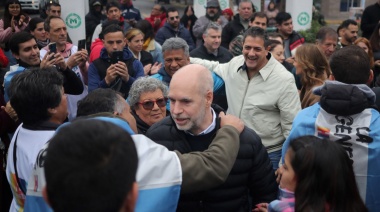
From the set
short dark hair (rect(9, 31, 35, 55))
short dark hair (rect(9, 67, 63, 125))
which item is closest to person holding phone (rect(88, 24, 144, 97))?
short dark hair (rect(9, 31, 35, 55))

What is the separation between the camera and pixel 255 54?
4.70 m

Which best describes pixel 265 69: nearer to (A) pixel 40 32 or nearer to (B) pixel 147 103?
(B) pixel 147 103

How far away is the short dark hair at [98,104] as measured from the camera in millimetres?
2963

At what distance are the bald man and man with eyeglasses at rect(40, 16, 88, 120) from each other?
9.30 feet

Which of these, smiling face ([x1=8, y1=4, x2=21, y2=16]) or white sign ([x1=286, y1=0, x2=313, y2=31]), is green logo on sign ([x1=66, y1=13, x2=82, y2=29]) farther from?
white sign ([x1=286, y1=0, x2=313, y2=31])

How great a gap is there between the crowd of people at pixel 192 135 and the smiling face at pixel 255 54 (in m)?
0.01

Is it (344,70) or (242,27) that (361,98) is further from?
(242,27)

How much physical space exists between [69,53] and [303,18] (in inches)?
288

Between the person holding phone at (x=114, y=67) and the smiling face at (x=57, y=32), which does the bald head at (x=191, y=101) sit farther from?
the smiling face at (x=57, y=32)

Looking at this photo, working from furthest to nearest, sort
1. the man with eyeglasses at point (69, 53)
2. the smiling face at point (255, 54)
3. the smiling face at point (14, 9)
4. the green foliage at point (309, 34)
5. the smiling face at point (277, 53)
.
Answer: the green foliage at point (309, 34), the smiling face at point (14, 9), the smiling face at point (277, 53), the man with eyeglasses at point (69, 53), the smiling face at point (255, 54)

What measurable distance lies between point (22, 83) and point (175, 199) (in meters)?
1.36

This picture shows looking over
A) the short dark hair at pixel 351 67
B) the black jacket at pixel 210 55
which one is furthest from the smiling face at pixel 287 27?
the short dark hair at pixel 351 67

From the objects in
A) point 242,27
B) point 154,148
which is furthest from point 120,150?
point 242,27

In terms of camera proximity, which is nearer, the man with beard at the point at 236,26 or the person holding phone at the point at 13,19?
the person holding phone at the point at 13,19
